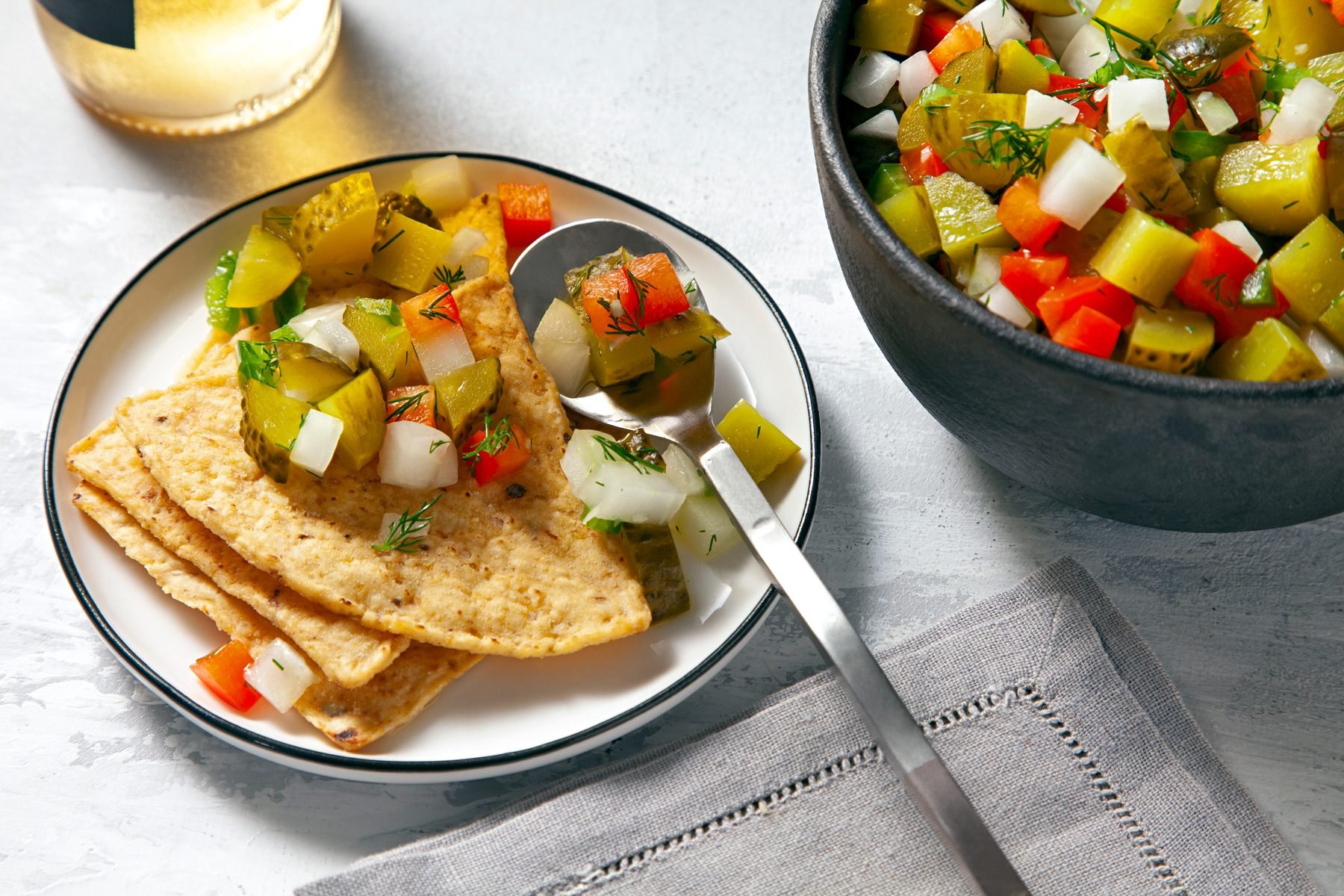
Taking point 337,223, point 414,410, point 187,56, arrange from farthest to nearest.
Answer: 1. point 187,56
2. point 337,223
3. point 414,410

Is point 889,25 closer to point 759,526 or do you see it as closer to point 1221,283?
point 1221,283

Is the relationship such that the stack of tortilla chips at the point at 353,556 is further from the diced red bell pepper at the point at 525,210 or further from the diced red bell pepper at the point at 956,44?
the diced red bell pepper at the point at 956,44

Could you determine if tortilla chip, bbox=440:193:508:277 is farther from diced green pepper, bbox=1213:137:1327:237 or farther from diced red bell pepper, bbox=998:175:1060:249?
diced green pepper, bbox=1213:137:1327:237

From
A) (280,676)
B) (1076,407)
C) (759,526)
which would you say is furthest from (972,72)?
(280,676)

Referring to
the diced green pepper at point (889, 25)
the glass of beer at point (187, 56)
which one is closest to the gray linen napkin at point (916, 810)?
the diced green pepper at point (889, 25)

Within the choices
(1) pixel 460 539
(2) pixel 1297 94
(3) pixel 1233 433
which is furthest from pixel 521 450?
(2) pixel 1297 94

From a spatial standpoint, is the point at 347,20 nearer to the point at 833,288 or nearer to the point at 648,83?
the point at 648,83

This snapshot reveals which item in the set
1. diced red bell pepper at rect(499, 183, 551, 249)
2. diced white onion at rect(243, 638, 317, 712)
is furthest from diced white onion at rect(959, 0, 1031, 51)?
diced white onion at rect(243, 638, 317, 712)
